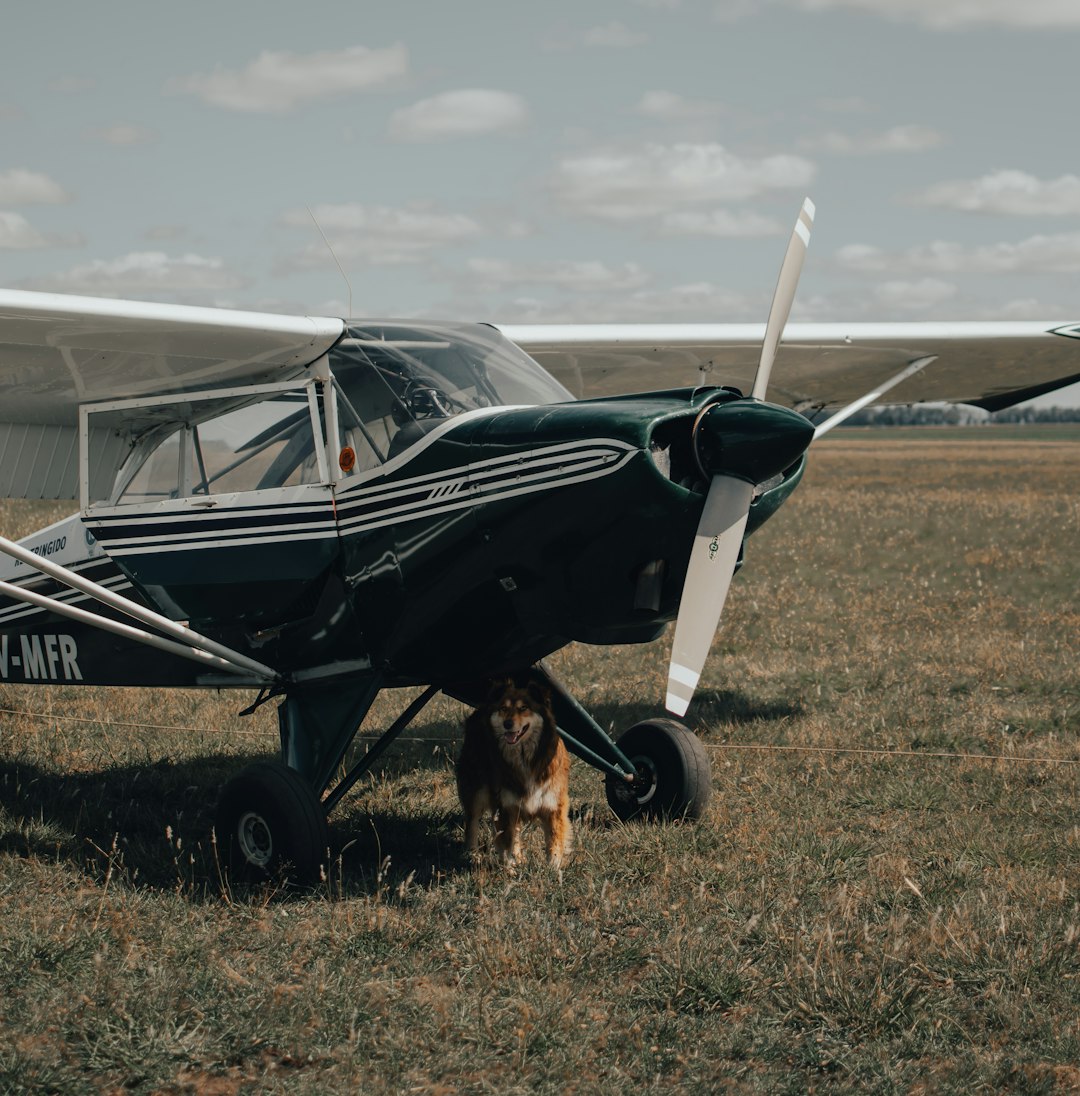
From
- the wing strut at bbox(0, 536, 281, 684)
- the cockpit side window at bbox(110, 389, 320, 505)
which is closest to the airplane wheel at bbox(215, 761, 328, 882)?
the wing strut at bbox(0, 536, 281, 684)

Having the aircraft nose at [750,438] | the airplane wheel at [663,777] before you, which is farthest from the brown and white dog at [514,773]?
the aircraft nose at [750,438]

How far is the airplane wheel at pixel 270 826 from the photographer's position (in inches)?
224

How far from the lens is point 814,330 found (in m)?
8.85

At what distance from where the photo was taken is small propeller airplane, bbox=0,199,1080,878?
Answer: 5.13 meters

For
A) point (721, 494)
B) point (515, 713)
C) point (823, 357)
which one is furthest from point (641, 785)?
point (823, 357)

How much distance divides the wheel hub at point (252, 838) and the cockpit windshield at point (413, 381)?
1.74m

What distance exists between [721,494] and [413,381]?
65.4 inches

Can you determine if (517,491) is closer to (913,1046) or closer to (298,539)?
(298,539)

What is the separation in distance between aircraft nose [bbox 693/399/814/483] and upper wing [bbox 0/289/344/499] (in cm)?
203

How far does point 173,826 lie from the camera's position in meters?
6.82

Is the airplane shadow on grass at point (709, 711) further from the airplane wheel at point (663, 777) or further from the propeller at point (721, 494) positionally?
the propeller at point (721, 494)

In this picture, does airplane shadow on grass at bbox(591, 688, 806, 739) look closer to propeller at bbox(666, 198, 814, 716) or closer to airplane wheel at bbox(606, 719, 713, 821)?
airplane wheel at bbox(606, 719, 713, 821)

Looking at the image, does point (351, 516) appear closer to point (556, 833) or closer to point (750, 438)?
point (556, 833)

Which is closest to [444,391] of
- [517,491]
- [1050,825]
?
[517,491]
